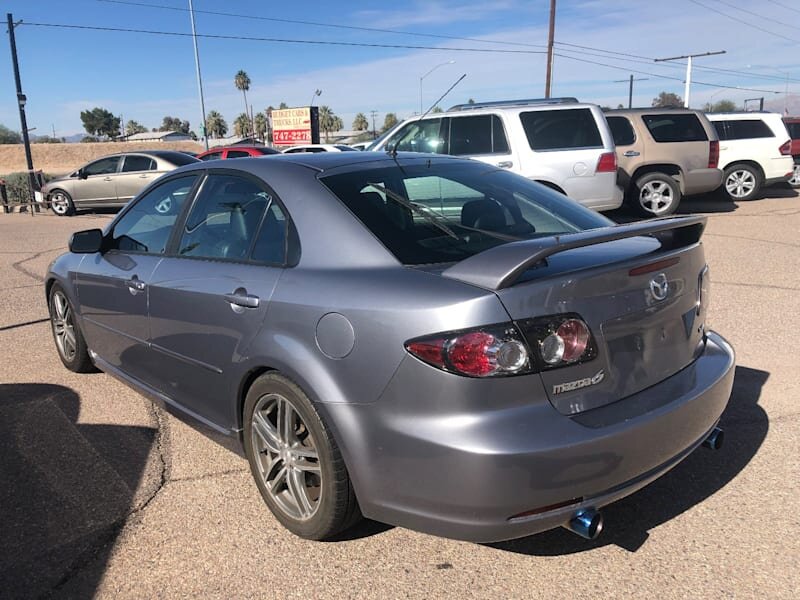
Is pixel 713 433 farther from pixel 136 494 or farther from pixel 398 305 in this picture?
pixel 136 494

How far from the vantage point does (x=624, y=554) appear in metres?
2.57

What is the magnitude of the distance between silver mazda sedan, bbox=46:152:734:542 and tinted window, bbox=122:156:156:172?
13547 millimetres

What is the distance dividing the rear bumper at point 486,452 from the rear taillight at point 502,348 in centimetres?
4

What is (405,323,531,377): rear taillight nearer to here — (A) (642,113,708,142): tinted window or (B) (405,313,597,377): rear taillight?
(B) (405,313,597,377): rear taillight

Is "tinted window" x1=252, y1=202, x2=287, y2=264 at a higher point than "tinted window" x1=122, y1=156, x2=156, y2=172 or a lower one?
higher

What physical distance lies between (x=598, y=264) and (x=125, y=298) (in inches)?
105

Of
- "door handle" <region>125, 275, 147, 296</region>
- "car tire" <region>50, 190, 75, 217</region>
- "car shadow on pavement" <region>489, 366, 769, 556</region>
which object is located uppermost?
"door handle" <region>125, 275, 147, 296</region>

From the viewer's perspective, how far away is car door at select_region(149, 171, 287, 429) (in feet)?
9.37

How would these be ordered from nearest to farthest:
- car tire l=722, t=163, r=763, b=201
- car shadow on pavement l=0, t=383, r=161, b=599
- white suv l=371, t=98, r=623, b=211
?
car shadow on pavement l=0, t=383, r=161, b=599
white suv l=371, t=98, r=623, b=211
car tire l=722, t=163, r=763, b=201

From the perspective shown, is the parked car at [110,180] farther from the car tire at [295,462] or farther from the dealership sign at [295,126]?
the dealership sign at [295,126]

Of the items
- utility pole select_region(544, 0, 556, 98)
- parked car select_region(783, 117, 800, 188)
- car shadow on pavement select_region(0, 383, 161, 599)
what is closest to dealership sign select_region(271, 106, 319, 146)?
utility pole select_region(544, 0, 556, 98)

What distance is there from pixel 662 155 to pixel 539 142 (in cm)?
370

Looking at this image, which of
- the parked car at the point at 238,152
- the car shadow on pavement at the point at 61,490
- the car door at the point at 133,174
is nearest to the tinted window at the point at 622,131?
the parked car at the point at 238,152

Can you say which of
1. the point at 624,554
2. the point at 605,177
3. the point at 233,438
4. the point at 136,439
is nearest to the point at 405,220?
the point at 233,438
